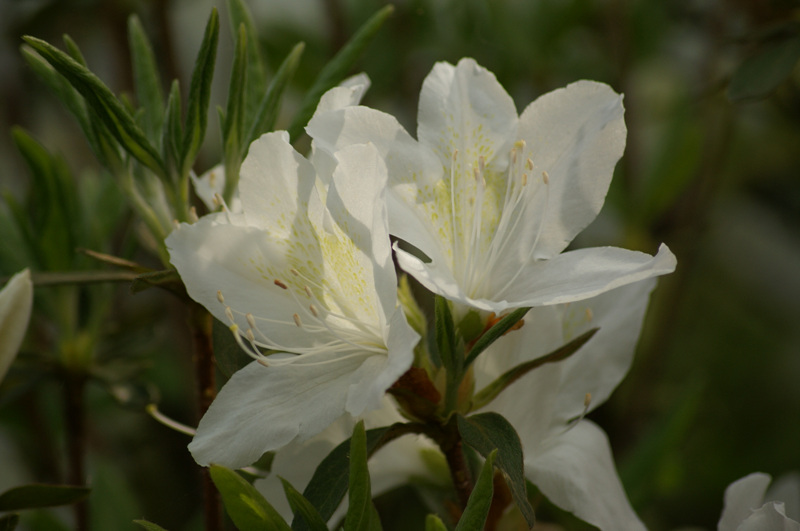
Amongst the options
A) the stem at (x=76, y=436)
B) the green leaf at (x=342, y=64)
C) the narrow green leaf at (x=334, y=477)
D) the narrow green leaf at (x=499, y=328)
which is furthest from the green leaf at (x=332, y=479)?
the stem at (x=76, y=436)

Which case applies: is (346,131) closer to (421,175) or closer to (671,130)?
(421,175)

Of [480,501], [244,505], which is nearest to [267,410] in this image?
[244,505]

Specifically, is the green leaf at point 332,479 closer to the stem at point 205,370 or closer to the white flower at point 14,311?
the stem at point 205,370

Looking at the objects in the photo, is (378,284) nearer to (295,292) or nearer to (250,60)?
(295,292)

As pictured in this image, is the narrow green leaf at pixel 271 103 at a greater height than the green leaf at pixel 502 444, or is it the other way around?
the narrow green leaf at pixel 271 103

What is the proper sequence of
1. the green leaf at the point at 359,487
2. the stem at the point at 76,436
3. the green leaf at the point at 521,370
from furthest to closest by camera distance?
the stem at the point at 76,436
the green leaf at the point at 521,370
the green leaf at the point at 359,487
